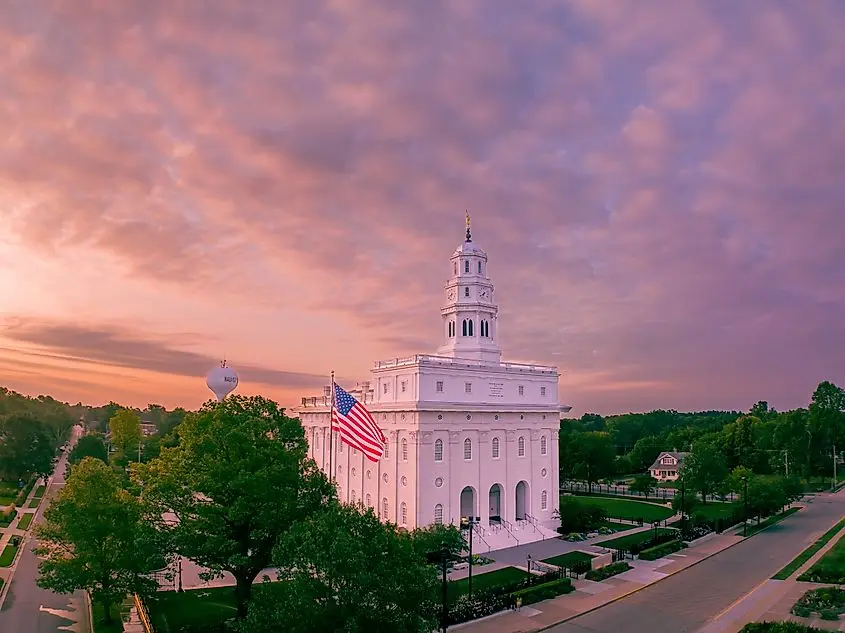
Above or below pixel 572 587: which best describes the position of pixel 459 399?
above

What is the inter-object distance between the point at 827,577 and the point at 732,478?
1156 inches

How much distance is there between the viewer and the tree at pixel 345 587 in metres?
22.2

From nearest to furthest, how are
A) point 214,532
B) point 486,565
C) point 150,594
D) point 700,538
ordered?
point 214,532 < point 150,594 < point 486,565 < point 700,538

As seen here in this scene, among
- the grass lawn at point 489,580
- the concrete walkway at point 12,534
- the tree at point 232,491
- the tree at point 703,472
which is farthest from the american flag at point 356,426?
the tree at point 703,472

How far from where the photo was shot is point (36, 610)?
117 ft

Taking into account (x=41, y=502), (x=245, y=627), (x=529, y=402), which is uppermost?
(x=529, y=402)

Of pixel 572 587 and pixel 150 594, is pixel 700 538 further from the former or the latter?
pixel 150 594

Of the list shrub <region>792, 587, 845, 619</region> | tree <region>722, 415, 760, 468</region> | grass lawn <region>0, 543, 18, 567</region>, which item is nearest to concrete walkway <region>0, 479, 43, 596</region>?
grass lawn <region>0, 543, 18, 567</region>

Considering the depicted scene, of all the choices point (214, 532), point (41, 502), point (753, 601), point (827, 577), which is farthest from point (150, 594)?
point (41, 502)

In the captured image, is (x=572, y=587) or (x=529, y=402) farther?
(x=529, y=402)

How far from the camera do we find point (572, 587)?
38781mm

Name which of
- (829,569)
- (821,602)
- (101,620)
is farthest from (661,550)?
(101,620)

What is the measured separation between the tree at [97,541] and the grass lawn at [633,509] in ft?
142

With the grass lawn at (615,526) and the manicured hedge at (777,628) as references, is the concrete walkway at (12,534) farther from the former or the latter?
the grass lawn at (615,526)
